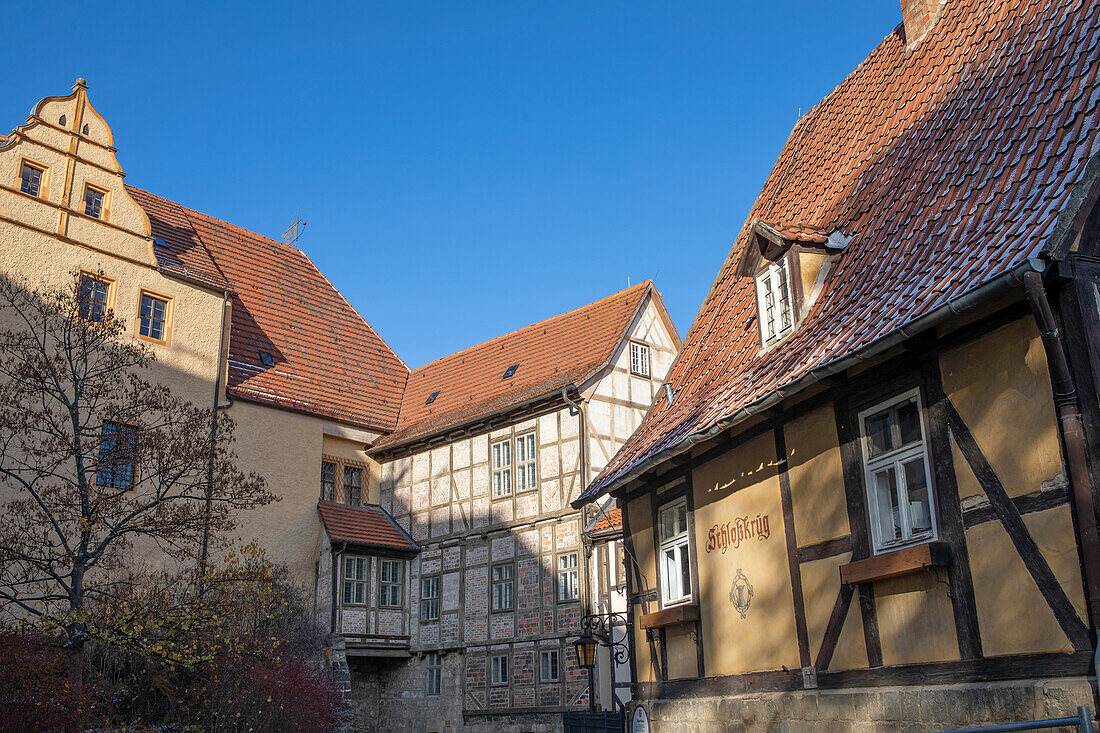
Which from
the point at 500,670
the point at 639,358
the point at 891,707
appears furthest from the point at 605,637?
the point at 891,707

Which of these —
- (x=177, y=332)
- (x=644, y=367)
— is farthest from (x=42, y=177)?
(x=644, y=367)

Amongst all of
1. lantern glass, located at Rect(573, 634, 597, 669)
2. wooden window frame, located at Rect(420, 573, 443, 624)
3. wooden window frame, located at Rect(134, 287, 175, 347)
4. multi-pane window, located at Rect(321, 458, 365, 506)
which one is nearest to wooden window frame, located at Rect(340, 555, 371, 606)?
wooden window frame, located at Rect(420, 573, 443, 624)

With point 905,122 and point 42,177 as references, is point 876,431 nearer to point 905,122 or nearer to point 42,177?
point 905,122

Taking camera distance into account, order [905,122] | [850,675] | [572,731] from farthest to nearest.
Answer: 1. [572,731]
2. [905,122]
3. [850,675]

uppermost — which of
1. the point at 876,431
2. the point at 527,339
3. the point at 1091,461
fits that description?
the point at 527,339

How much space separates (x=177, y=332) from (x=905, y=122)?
17370 mm

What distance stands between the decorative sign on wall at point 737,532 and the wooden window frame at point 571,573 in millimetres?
10938

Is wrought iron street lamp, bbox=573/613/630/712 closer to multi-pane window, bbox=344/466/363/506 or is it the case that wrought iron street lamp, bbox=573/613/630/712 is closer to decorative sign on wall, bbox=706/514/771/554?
decorative sign on wall, bbox=706/514/771/554

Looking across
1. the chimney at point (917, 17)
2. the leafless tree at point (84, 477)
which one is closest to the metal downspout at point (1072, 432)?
the chimney at point (917, 17)

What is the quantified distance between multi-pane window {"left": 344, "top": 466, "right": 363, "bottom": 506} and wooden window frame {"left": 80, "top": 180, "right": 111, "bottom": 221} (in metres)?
8.40

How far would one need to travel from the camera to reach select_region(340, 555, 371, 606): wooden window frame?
2311cm

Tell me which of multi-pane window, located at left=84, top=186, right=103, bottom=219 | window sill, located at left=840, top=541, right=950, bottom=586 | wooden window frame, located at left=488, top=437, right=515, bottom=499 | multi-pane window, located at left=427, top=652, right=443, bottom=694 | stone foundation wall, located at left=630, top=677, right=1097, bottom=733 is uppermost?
multi-pane window, located at left=84, top=186, right=103, bottom=219

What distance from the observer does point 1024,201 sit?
6.92 metres

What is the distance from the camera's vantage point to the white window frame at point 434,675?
2303 centimetres
